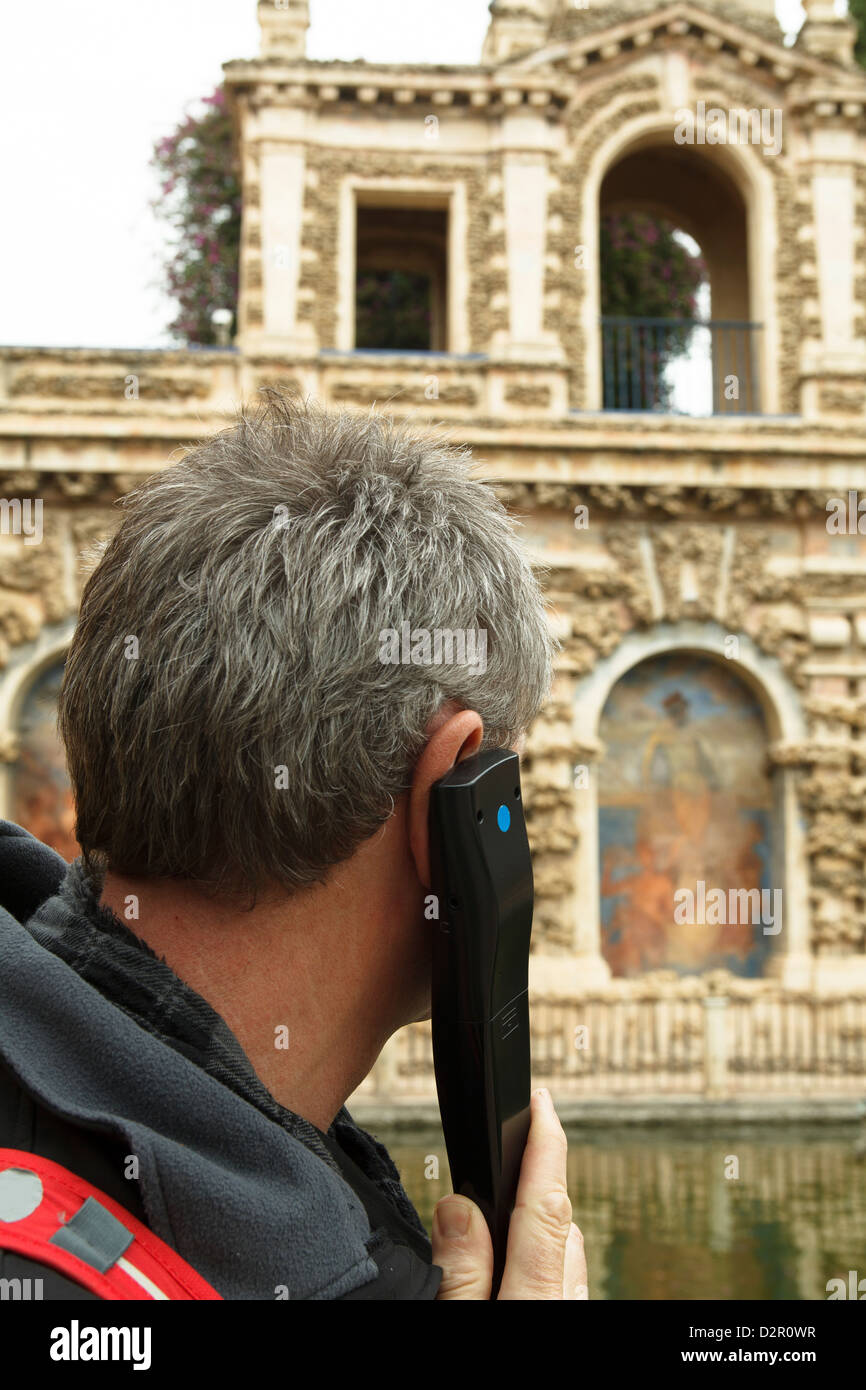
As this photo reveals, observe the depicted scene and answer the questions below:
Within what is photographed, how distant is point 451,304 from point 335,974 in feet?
43.6

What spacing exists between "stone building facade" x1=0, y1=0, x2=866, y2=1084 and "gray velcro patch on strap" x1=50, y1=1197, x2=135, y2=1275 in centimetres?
1151

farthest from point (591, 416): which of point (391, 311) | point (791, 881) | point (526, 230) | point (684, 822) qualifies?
point (391, 311)

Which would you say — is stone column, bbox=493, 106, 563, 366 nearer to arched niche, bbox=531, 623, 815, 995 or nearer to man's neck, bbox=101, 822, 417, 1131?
arched niche, bbox=531, 623, 815, 995

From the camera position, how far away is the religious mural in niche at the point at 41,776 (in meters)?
12.5

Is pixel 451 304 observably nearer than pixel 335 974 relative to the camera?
No

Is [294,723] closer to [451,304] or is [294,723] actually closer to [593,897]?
[593,897]

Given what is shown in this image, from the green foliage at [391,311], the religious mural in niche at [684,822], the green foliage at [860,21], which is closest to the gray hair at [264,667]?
the religious mural in niche at [684,822]

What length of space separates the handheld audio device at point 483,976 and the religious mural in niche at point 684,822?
38.8 ft

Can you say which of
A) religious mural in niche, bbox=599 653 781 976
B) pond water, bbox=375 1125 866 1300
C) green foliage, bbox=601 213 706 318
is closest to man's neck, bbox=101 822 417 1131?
pond water, bbox=375 1125 866 1300

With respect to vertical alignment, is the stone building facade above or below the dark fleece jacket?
above

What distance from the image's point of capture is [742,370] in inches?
572

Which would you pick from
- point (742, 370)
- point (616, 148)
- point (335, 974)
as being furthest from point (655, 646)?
point (335, 974)

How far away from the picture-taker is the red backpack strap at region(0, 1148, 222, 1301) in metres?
0.85

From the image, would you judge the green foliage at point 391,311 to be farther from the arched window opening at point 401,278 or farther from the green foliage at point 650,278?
the green foliage at point 650,278
